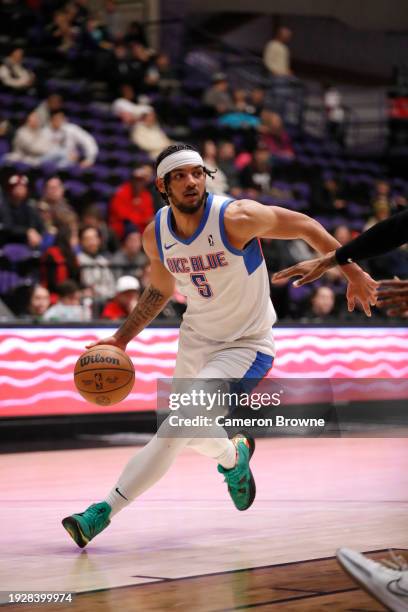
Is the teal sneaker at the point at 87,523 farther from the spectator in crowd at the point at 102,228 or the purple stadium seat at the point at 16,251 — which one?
the spectator in crowd at the point at 102,228

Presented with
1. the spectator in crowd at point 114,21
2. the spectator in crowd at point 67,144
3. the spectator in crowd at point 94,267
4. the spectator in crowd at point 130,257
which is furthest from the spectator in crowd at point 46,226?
the spectator in crowd at point 114,21

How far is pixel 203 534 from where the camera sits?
231 inches

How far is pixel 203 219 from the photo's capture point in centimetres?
579

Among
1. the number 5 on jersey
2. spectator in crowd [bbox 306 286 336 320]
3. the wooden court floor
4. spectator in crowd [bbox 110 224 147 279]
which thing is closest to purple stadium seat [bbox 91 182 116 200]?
spectator in crowd [bbox 110 224 147 279]

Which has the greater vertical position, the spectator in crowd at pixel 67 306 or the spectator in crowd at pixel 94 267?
the spectator in crowd at pixel 94 267

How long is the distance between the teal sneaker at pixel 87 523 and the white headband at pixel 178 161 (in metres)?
1.71

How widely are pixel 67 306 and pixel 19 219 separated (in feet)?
6.30

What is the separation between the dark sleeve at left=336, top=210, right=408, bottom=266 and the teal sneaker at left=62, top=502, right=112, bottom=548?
2216mm

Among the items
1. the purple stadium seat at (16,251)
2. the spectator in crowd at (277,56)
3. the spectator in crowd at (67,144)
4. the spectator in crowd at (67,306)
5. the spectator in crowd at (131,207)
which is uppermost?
the spectator in crowd at (277,56)

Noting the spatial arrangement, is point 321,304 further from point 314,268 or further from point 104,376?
point 314,268

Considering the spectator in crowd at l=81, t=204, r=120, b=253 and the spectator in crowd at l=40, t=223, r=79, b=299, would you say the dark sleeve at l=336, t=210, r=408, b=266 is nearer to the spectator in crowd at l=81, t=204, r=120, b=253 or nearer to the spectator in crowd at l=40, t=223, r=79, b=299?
the spectator in crowd at l=40, t=223, r=79, b=299

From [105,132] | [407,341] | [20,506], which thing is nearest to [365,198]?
[105,132]

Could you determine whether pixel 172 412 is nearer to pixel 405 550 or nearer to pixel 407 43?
pixel 405 550

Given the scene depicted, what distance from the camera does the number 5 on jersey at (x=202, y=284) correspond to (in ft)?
19.1
